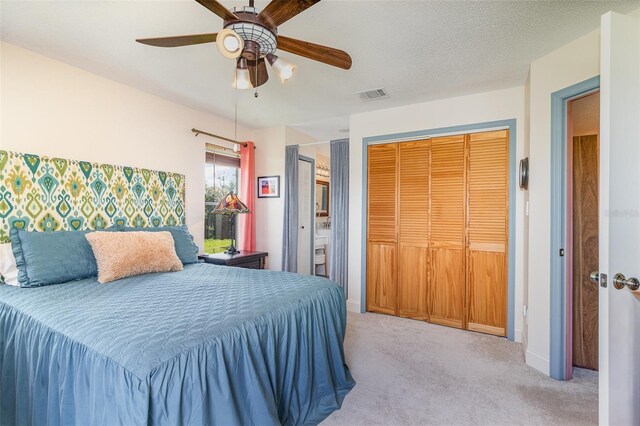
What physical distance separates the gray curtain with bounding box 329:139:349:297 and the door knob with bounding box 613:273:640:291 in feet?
9.48

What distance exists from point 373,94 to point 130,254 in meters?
2.70

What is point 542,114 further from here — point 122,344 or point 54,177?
point 54,177

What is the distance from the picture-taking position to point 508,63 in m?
2.59

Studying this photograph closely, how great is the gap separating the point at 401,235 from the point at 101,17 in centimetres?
329

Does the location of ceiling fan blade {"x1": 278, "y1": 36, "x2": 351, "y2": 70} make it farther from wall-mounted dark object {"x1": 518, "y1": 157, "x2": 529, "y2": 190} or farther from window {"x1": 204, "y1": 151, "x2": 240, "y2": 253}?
window {"x1": 204, "y1": 151, "x2": 240, "y2": 253}

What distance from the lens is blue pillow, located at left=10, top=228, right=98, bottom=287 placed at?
2100mm

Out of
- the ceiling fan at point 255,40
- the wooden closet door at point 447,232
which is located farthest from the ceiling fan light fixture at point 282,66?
the wooden closet door at point 447,232

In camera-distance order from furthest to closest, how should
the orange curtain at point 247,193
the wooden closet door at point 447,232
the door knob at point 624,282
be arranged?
the orange curtain at point 247,193 < the wooden closet door at point 447,232 < the door knob at point 624,282

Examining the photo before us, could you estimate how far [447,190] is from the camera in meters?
3.44

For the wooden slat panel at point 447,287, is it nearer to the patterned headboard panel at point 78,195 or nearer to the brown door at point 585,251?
the brown door at point 585,251

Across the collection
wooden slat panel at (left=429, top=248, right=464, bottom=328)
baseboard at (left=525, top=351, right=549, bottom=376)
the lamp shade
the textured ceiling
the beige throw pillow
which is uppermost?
the textured ceiling

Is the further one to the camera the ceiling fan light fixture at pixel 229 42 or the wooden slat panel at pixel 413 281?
the wooden slat panel at pixel 413 281

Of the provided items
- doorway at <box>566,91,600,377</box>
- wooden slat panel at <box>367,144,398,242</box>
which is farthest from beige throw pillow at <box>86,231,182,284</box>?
doorway at <box>566,91,600,377</box>

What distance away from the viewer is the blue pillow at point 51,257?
82.7 inches
